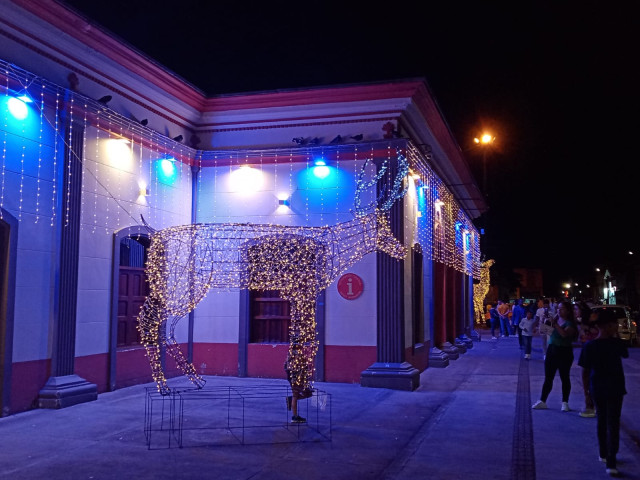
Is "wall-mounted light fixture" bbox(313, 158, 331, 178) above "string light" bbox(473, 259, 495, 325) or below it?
above

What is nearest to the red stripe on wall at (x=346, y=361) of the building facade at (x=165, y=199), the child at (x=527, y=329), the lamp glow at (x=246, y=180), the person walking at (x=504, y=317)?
the building facade at (x=165, y=199)

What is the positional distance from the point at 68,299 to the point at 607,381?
7964mm

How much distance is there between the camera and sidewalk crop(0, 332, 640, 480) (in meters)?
6.12

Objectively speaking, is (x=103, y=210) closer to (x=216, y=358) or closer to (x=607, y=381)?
(x=216, y=358)

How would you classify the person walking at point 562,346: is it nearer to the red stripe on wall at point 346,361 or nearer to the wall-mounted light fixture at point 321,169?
the red stripe on wall at point 346,361

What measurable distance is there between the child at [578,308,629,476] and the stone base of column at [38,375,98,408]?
7479 mm

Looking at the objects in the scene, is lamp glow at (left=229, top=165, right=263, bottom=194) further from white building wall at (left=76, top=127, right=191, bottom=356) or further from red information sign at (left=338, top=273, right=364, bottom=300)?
red information sign at (left=338, top=273, right=364, bottom=300)

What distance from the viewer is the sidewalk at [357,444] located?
6.12 metres

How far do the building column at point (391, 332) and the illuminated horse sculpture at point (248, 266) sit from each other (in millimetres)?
1854

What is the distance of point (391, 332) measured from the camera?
1212 centimetres

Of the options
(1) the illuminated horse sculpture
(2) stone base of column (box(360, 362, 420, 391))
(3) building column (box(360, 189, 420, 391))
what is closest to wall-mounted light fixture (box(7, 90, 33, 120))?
(1) the illuminated horse sculpture

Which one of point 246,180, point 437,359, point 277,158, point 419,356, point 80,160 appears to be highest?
point 277,158

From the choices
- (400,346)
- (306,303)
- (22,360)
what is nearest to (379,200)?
(400,346)

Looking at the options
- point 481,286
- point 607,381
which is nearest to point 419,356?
point 607,381
